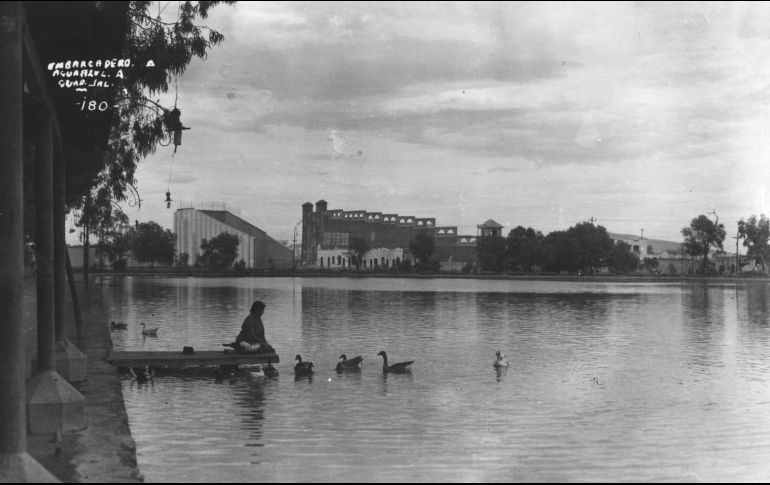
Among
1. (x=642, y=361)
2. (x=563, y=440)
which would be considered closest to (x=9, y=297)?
(x=563, y=440)

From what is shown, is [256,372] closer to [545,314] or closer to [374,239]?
[545,314]

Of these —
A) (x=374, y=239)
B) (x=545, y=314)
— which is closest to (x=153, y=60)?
(x=545, y=314)

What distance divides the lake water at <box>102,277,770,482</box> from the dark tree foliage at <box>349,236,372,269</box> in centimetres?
14284

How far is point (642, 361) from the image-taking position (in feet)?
69.6

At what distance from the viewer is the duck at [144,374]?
16.2 m

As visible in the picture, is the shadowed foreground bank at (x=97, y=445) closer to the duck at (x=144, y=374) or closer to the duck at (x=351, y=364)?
the duck at (x=144, y=374)

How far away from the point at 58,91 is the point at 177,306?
3372cm

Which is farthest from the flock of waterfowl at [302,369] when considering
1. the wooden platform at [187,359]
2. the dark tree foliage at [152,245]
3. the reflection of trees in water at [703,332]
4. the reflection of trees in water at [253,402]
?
the dark tree foliage at [152,245]

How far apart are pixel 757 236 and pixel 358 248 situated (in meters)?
72.6

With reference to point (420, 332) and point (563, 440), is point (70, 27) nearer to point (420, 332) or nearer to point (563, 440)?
point (563, 440)

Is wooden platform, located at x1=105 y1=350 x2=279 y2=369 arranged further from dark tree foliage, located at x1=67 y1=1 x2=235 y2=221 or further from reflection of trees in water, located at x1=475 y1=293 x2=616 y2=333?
reflection of trees in water, located at x1=475 y1=293 x2=616 y2=333

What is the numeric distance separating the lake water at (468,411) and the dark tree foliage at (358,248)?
142843mm

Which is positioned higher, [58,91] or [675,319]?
[58,91]

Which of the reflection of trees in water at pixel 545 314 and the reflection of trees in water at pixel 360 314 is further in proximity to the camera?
the reflection of trees in water at pixel 545 314
